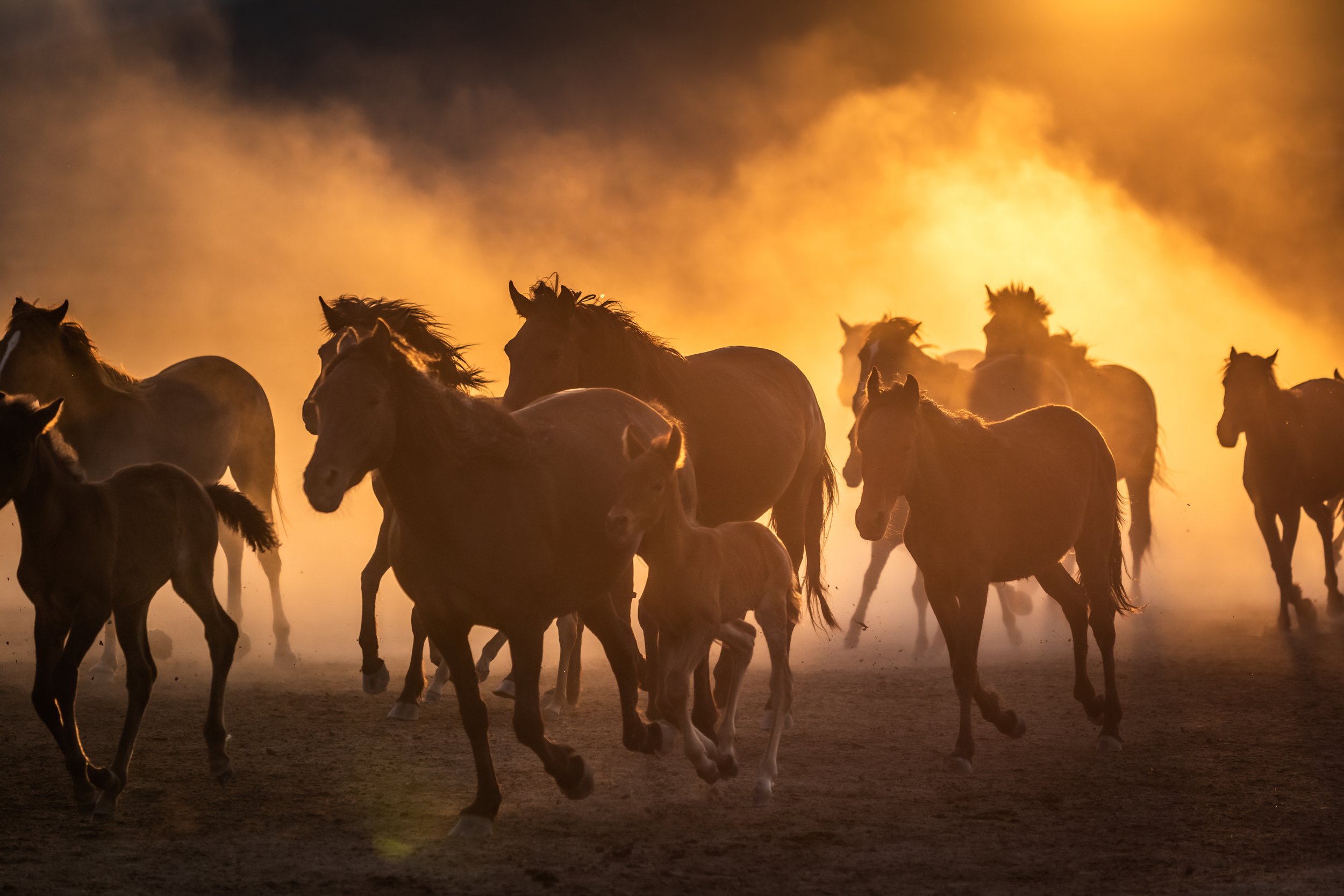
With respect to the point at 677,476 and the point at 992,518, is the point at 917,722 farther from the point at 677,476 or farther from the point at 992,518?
the point at 677,476

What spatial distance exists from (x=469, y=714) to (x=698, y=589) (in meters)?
1.14

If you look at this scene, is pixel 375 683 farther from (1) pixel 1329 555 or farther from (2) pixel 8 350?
(1) pixel 1329 555

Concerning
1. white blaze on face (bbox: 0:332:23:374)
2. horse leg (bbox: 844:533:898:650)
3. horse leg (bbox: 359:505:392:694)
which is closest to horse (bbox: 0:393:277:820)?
horse leg (bbox: 359:505:392:694)

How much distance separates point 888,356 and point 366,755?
21.9ft

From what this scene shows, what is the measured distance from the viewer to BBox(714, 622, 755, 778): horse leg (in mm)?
5949

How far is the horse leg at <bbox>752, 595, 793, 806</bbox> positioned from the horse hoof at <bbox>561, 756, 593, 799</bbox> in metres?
0.80

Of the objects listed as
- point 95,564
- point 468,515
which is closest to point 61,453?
point 95,564

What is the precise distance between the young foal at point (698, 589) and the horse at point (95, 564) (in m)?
2.21

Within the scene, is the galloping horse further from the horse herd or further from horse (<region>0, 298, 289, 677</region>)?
horse (<region>0, 298, 289, 677</region>)

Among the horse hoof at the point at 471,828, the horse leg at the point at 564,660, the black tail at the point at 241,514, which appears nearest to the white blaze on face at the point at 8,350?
the black tail at the point at 241,514

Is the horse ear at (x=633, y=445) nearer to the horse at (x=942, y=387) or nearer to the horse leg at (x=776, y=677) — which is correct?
the horse leg at (x=776, y=677)

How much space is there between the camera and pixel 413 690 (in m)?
7.96

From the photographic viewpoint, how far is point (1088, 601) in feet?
25.8

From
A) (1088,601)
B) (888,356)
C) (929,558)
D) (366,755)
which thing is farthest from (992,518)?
(888,356)
